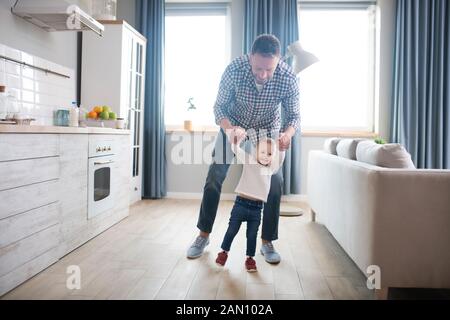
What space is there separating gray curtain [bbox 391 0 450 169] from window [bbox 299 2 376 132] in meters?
0.38

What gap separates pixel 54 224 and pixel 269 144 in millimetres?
1160

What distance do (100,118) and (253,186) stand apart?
166cm

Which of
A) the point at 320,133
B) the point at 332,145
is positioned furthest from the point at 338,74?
Result: the point at 332,145

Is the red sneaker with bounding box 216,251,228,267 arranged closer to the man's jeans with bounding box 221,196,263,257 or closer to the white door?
the man's jeans with bounding box 221,196,263,257

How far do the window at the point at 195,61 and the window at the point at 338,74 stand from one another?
0.95 m

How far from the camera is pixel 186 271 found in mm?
1905

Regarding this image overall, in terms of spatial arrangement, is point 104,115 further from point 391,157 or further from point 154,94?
point 391,157

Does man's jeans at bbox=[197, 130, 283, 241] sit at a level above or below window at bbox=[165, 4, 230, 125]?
below

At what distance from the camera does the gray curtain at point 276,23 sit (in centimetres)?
400

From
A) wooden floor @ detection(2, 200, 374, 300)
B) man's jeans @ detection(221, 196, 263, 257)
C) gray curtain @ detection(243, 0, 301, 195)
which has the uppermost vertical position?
gray curtain @ detection(243, 0, 301, 195)

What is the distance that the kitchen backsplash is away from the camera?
98.1 inches

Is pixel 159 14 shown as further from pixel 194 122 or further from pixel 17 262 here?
pixel 17 262

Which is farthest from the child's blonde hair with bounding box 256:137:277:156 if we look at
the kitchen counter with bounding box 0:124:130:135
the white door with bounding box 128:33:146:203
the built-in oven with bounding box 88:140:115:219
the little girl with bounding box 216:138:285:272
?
the white door with bounding box 128:33:146:203

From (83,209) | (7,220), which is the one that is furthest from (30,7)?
(7,220)
